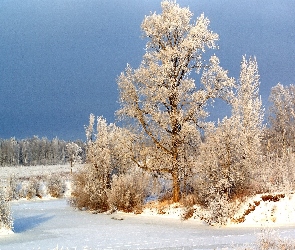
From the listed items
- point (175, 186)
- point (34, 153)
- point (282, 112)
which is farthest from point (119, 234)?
point (34, 153)

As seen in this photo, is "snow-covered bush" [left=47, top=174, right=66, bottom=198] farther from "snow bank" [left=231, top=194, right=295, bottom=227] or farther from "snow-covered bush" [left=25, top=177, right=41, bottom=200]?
"snow bank" [left=231, top=194, right=295, bottom=227]

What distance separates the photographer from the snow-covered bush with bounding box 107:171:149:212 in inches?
923

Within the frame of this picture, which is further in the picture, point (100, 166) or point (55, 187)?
point (55, 187)

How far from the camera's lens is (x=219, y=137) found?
19.3 metres

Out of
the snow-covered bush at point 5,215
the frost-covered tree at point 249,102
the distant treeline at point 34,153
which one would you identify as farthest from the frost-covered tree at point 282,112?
the distant treeline at point 34,153

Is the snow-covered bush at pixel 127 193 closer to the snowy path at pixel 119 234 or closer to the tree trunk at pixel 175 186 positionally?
the snowy path at pixel 119 234

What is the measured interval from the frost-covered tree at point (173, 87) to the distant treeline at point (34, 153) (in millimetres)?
109655

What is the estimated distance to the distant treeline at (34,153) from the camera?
13312 cm

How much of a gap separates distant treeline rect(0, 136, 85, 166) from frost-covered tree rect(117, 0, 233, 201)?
110m

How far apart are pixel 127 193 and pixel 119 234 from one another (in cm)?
682

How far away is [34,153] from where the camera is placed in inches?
5817

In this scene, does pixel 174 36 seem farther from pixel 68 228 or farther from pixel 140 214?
pixel 68 228

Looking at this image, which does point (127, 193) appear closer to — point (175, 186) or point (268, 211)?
point (175, 186)

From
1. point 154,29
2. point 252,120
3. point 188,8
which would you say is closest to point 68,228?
point 154,29
